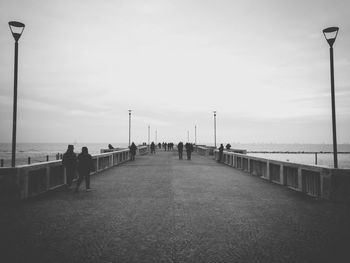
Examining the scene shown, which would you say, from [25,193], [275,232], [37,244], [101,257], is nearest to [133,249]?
[101,257]

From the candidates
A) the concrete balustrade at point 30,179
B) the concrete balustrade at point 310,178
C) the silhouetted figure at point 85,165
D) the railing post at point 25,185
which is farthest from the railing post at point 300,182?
the railing post at point 25,185

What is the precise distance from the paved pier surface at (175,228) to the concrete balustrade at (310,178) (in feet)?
1.62

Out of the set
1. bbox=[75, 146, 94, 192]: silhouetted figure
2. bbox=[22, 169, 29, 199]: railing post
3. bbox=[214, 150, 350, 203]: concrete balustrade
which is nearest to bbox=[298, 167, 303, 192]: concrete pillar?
bbox=[214, 150, 350, 203]: concrete balustrade

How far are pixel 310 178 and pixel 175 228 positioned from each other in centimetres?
595

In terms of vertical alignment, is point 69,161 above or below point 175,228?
above

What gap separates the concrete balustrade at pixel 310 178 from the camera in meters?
8.38

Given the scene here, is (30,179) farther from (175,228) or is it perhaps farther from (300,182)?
(300,182)

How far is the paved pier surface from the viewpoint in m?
4.43

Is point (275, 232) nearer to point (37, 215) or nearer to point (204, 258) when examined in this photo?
point (204, 258)

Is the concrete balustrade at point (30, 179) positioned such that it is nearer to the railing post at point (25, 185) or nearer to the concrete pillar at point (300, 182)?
the railing post at point (25, 185)

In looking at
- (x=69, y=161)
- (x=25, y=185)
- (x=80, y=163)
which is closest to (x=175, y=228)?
(x=25, y=185)

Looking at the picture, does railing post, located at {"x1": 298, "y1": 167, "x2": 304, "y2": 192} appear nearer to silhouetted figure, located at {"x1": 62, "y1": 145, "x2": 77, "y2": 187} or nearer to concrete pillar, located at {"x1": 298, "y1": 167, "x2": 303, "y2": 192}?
concrete pillar, located at {"x1": 298, "y1": 167, "x2": 303, "y2": 192}

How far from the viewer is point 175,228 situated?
5824 millimetres

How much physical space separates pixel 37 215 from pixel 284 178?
364 inches
